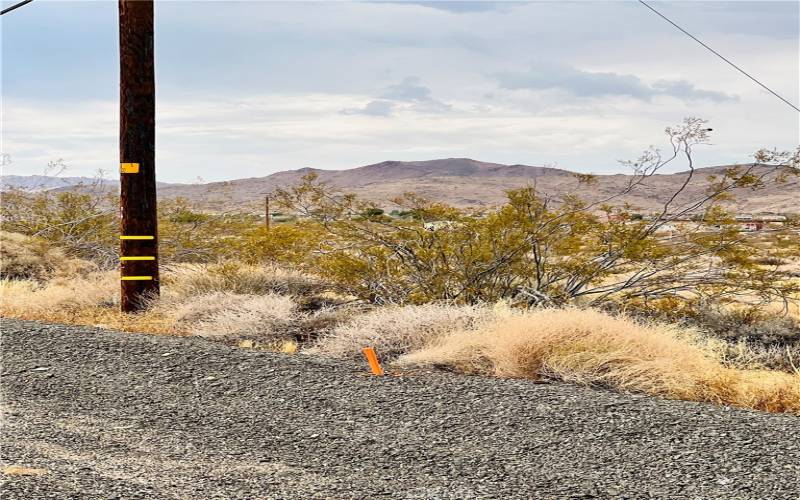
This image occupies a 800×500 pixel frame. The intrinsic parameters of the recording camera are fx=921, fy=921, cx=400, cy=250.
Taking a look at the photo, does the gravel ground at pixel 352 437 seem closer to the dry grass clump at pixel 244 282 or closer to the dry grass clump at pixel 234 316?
the dry grass clump at pixel 234 316

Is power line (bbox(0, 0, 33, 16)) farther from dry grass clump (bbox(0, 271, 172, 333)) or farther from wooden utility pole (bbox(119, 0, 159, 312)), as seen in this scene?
dry grass clump (bbox(0, 271, 172, 333))

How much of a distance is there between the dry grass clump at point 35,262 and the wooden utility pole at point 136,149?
6.23m

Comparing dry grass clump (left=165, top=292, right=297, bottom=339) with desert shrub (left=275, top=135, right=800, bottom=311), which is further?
desert shrub (left=275, top=135, right=800, bottom=311)

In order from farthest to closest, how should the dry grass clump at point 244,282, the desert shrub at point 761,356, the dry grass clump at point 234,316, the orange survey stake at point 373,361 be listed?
the dry grass clump at point 244,282, the dry grass clump at point 234,316, the desert shrub at point 761,356, the orange survey stake at point 373,361

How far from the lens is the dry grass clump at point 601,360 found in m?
8.12

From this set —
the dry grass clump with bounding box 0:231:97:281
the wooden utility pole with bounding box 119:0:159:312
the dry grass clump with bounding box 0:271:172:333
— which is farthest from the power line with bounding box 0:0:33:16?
the dry grass clump with bounding box 0:231:97:281

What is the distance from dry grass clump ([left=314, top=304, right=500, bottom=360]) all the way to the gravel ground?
32.8 inches

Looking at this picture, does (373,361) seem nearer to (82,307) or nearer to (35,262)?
(82,307)

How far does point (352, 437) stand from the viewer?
6703 millimetres

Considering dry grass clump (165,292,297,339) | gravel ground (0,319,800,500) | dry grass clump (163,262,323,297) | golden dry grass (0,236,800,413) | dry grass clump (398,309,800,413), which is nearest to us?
gravel ground (0,319,800,500)

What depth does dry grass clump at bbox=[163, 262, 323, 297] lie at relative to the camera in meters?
14.5

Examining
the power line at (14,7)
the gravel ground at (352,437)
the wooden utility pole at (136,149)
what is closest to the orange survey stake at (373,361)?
the gravel ground at (352,437)

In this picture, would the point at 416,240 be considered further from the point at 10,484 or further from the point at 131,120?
the point at 10,484

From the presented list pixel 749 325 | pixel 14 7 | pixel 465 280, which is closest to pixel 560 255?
pixel 465 280
